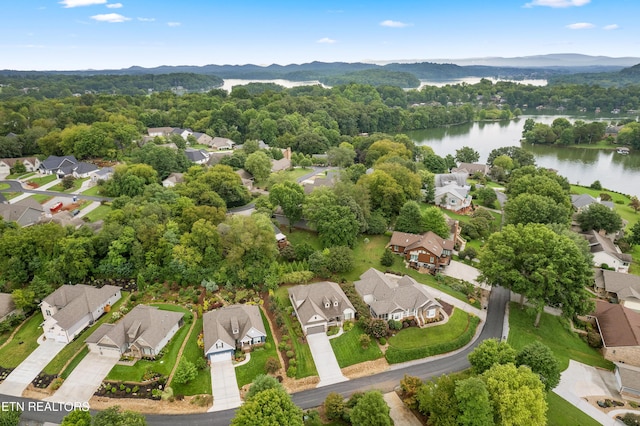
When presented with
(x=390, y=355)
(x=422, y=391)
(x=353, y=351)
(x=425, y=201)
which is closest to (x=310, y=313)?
(x=353, y=351)

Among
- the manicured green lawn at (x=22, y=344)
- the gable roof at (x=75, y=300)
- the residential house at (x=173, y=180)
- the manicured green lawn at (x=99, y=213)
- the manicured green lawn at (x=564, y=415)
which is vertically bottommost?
the manicured green lawn at (x=564, y=415)

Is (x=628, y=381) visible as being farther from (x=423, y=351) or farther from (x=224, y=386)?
(x=224, y=386)

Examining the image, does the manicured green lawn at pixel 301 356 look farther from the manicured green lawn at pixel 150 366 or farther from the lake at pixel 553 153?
the lake at pixel 553 153

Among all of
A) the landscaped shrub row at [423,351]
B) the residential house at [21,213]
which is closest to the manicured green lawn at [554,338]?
the landscaped shrub row at [423,351]

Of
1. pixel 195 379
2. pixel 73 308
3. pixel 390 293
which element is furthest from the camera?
pixel 390 293

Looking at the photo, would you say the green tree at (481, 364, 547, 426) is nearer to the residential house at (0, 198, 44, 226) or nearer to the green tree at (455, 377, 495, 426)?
the green tree at (455, 377, 495, 426)

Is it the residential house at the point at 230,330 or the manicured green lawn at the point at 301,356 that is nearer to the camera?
the manicured green lawn at the point at 301,356

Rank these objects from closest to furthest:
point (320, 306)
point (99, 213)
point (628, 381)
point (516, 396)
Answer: point (516, 396) → point (628, 381) → point (320, 306) → point (99, 213)

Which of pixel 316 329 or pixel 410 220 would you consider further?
pixel 410 220

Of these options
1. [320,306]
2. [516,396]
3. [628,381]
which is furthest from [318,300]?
[628,381]
